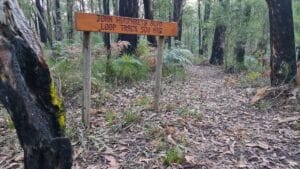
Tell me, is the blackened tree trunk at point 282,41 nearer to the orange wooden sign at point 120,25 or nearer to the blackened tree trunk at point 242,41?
the orange wooden sign at point 120,25

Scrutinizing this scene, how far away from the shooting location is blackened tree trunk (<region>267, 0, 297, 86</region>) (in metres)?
6.85

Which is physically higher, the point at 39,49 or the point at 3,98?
the point at 39,49

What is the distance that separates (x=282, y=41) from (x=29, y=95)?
5.51m

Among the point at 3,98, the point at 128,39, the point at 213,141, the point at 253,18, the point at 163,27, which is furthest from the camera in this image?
the point at 253,18

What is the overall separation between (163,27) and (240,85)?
373 cm

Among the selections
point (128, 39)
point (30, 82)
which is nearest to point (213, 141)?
point (30, 82)

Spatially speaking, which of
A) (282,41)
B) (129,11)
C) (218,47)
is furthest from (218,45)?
(282,41)

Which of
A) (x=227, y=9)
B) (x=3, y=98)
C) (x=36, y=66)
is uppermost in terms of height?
(x=227, y=9)

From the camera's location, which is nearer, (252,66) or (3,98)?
(3,98)

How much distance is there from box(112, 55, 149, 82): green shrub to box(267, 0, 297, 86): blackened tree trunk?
3402 millimetres

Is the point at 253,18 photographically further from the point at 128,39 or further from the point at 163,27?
the point at 163,27

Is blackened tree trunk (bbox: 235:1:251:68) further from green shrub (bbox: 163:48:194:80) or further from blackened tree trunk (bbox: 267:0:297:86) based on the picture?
blackened tree trunk (bbox: 267:0:297:86)

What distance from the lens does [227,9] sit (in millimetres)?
12352

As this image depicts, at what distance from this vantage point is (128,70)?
8.61 metres
